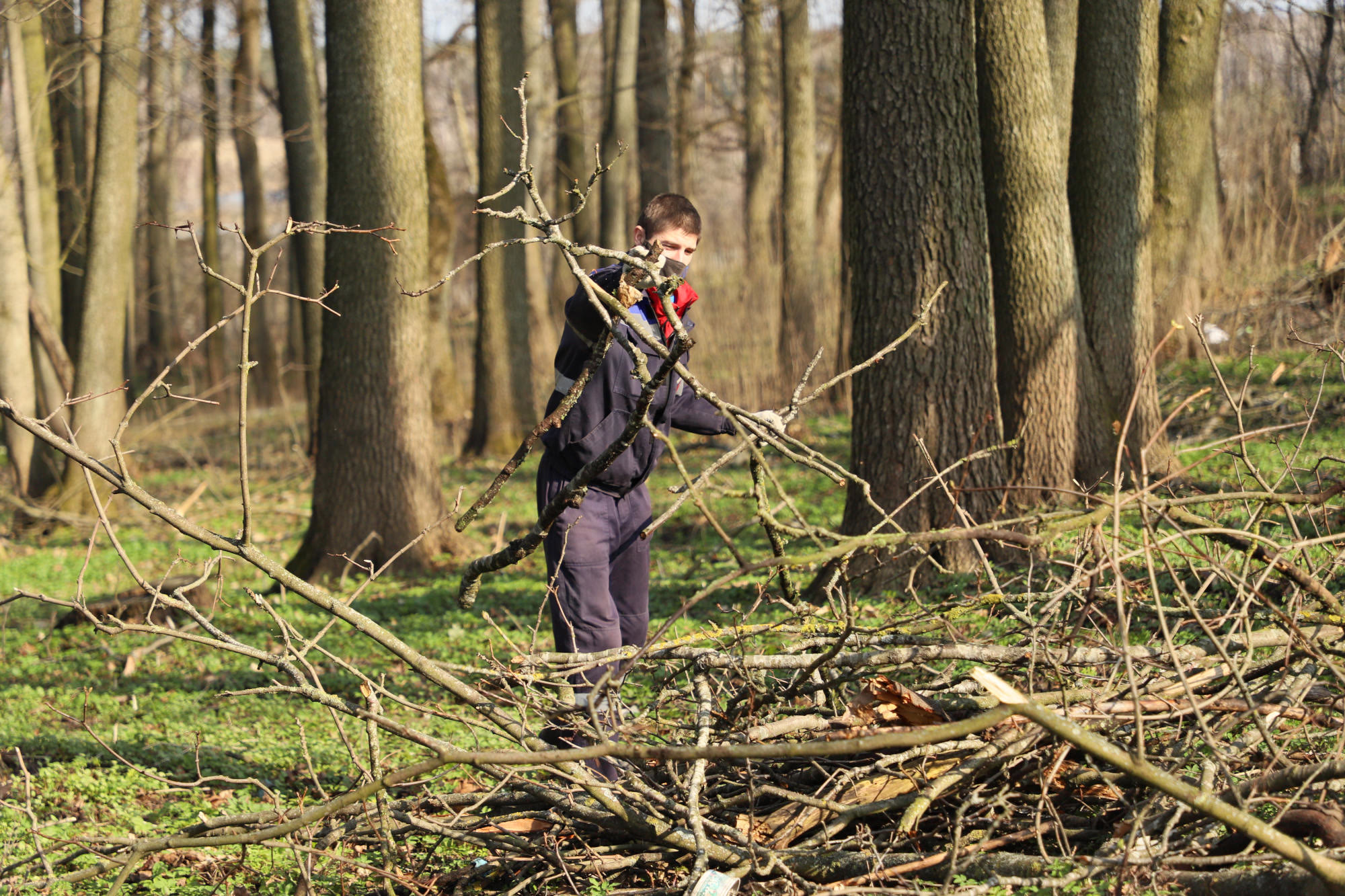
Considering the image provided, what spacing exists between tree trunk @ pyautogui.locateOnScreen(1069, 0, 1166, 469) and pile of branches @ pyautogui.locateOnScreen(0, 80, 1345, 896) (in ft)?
13.2

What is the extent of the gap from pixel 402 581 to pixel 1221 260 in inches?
375

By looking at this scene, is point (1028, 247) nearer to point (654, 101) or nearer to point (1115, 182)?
point (1115, 182)

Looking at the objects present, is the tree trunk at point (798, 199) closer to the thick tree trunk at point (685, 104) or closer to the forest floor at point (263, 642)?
the forest floor at point (263, 642)

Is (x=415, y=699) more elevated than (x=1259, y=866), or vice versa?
(x=1259, y=866)

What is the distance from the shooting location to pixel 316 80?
1405 cm

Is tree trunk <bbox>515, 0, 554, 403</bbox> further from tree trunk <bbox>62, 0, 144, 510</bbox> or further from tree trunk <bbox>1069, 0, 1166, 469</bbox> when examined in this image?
tree trunk <bbox>1069, 0, 1166, 469</bbox>

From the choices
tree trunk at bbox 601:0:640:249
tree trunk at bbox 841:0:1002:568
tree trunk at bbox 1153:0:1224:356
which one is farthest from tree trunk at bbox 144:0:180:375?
tree trunk at bbox 841:0:1002:568

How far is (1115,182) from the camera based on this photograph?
7105 millimetres

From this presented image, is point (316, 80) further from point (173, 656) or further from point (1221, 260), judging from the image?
point (1221, 260)

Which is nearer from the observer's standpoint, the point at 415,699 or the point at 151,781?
the point at 151,781

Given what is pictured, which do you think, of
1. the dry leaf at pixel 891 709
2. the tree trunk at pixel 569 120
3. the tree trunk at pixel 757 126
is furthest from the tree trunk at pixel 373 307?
the tree trunk at pixel 757 126

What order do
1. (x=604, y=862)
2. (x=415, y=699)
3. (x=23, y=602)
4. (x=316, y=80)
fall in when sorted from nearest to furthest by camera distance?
(x=604, y=862) → (x=415, y=699) → (x=23, y=602) → (x=316, y=80)

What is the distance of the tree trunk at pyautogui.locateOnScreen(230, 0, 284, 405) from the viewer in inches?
687

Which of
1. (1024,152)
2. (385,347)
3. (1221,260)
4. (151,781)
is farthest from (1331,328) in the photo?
(151,781)
